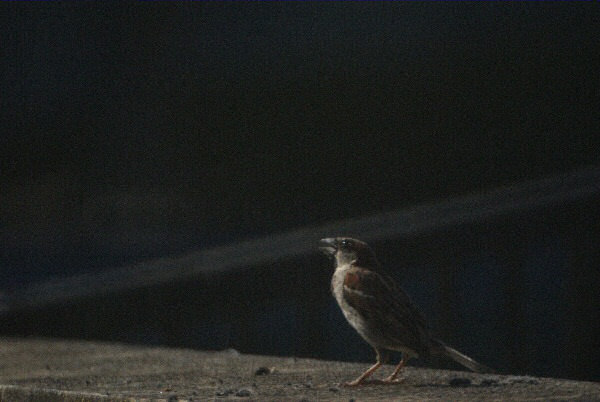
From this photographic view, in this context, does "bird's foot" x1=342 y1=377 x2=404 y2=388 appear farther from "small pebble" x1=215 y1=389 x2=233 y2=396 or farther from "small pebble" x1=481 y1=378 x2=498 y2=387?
"small pebble" x1=215 y1=389 x2=233 y2=396

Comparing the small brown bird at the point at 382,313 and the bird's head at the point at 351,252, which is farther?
the bird's head at the point at 351,252

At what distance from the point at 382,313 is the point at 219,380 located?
0.63 meters

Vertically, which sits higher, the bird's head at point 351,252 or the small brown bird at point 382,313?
the bird's head at point 351,252

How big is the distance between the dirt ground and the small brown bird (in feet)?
0.36

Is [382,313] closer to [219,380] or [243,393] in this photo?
[243,393]

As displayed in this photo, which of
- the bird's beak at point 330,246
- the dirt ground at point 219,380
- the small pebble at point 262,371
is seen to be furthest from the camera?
the small pebble at point 262,371

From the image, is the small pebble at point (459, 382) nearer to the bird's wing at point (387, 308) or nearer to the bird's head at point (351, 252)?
the bird's wing at point (387, 308)

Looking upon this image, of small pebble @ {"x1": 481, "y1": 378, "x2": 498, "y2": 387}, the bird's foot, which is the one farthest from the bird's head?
small pebble @ {"x1": 481, "y1": 378, "x2": 498, "y2": 387}

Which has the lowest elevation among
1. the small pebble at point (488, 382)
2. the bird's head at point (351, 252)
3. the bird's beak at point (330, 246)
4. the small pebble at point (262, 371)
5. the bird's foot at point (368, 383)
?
the small pebble at point (488, 382)

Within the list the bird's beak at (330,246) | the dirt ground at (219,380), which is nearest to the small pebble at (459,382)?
the dirt ground at (219,380)

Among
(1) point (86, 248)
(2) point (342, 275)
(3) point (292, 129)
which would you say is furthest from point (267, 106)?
(2) point (342, 275)

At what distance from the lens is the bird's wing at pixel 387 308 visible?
2617mm

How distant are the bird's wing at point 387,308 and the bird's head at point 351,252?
68mm

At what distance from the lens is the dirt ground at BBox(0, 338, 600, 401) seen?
8.35ft
